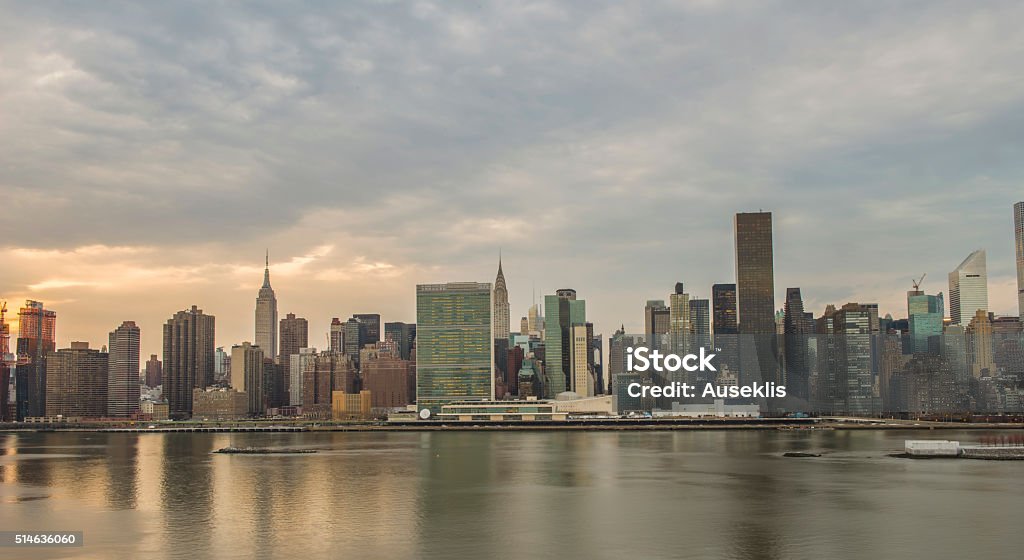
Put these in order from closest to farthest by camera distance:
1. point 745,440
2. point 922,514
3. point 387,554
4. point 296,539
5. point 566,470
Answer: point 387,554 < point 296,539 < point 922,514 < point 566,470 < point 745,440

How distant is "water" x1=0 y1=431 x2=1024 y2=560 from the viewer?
43531mm

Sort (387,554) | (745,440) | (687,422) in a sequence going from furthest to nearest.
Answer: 1. (687,422)
2. (745,440)
3. (387,554)

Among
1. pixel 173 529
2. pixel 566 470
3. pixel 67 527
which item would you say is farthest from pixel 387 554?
pixel 566 470

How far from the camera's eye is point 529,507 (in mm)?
57031

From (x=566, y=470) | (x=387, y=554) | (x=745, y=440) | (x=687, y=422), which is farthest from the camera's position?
(x=687, y=422)

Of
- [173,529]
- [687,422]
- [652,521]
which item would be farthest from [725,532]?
[687,422]

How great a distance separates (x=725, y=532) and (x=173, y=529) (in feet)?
92.9

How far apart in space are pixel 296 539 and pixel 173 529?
8.19m

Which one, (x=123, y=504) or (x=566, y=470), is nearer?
(x=123, y=504)

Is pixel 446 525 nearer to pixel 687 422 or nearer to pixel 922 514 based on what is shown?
pixel 922 514

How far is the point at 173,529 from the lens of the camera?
162 ft

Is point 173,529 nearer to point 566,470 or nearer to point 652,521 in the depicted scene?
point 652,521

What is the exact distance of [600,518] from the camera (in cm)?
5234

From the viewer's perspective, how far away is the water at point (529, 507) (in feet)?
143
